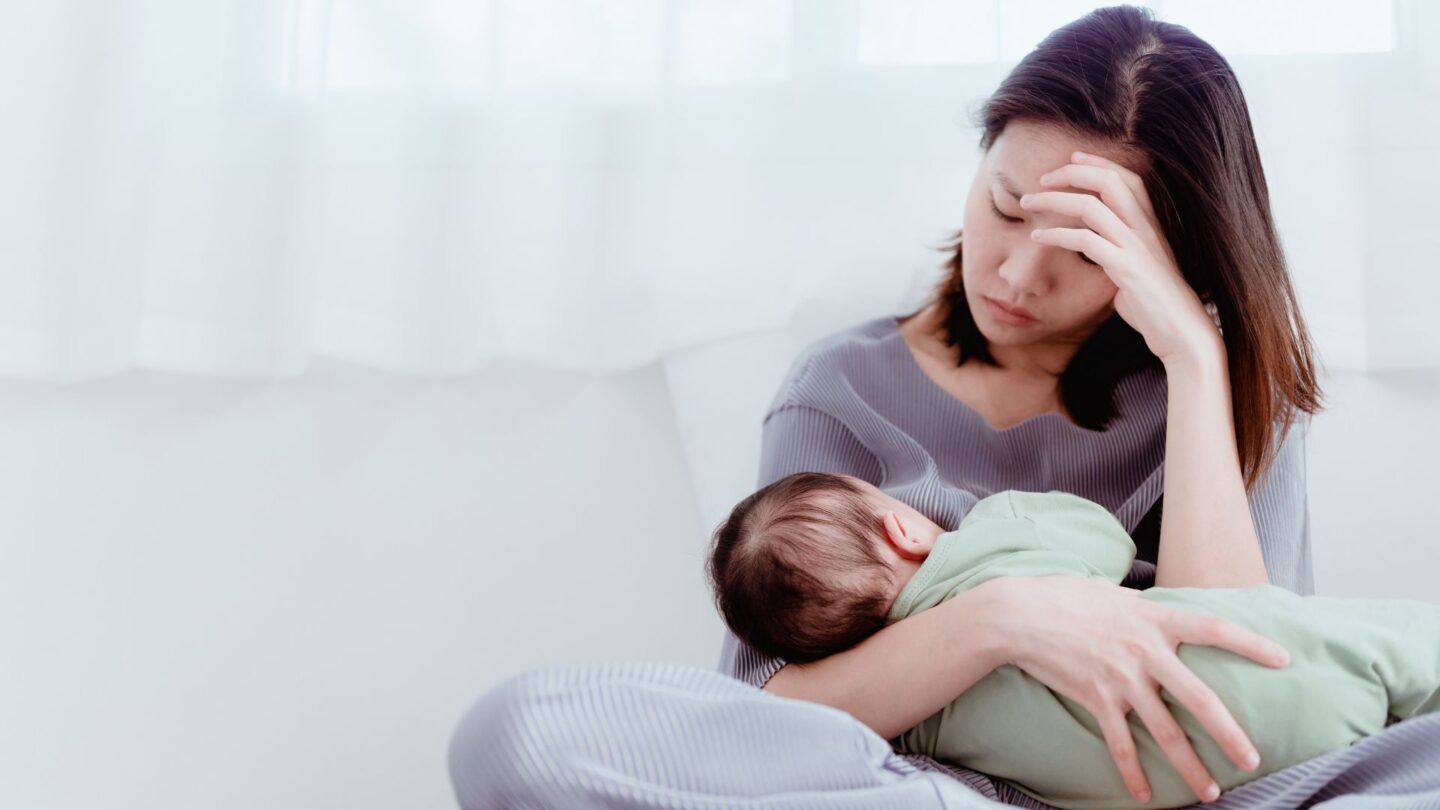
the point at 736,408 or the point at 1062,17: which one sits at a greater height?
the point at 1062,17

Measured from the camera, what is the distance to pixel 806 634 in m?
1.11

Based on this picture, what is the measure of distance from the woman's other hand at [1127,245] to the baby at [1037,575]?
0.21 m

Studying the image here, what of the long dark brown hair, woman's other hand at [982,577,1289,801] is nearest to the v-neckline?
the long dark brown hair

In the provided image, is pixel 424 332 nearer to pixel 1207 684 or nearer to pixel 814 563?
pixel 814 563

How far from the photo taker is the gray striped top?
134cm

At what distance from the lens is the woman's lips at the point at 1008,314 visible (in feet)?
4.38

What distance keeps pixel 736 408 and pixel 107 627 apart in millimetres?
959

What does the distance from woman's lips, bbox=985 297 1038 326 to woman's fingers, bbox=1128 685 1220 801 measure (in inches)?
20.1

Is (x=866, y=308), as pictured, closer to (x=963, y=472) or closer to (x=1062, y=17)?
(x=963, y=472)

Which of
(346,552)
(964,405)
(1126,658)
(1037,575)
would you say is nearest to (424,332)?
(346,552)

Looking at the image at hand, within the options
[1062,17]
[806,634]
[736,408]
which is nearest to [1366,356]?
[1062,17]

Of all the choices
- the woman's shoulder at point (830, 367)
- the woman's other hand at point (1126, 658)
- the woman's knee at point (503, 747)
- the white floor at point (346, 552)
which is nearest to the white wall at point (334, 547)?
the white floor at point (346, 552)

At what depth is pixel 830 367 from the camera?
145cm

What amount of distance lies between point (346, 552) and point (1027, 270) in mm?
1069
